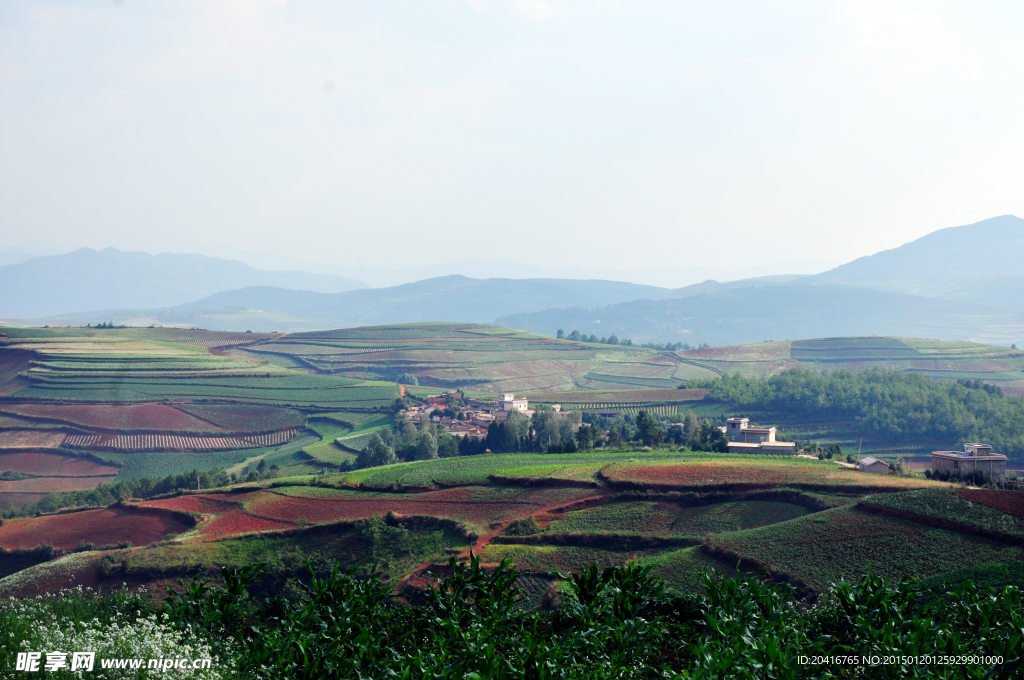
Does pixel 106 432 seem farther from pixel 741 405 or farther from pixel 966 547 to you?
pixel 966 547

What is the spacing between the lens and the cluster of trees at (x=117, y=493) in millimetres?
68688

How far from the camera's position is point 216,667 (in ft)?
51.3

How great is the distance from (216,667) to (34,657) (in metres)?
3.33

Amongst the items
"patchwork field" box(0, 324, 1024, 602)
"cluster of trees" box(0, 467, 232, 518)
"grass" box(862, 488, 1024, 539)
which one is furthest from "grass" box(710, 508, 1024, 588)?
"cluster of trees" box(0, 467, 232, 518)

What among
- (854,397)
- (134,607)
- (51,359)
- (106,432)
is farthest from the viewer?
(51,359)

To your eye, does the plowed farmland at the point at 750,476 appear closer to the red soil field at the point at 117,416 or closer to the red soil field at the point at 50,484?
the red soil field at the point at 50,484

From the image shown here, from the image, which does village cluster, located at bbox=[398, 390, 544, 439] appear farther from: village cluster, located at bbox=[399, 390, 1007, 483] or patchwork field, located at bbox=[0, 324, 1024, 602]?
patchwork field, located at bbox=[0, 324, 1024, 602]

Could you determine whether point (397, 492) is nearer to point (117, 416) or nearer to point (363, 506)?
point (363, 506)

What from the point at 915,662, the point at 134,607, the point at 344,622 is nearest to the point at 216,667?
the point at 344,622

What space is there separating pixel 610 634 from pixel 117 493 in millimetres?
68837

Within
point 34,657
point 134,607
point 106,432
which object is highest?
point 34,657

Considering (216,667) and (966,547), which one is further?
(966,547)

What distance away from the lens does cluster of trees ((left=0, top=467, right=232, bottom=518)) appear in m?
68.7

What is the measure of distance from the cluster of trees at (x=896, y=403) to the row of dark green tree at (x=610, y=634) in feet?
297
